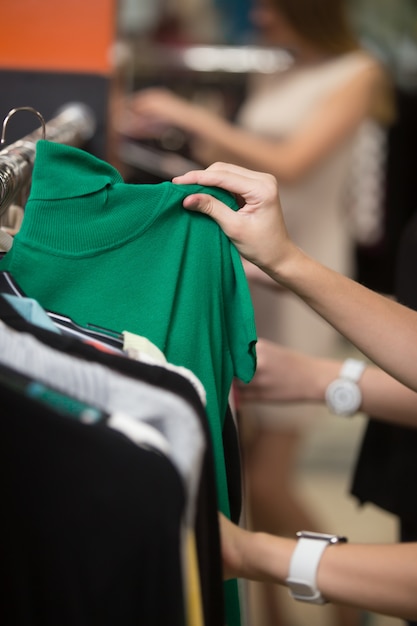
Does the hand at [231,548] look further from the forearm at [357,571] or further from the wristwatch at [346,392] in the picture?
the wristwatch at [346,392]

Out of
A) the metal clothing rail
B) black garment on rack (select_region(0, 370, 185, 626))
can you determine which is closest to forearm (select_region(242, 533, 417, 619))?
black garment on rack (select_region(0, 370, 185, 626))

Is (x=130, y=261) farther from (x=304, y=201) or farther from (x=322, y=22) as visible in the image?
(x=322, y=22)

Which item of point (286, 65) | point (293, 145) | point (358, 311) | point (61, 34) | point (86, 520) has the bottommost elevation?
point (86, 520)

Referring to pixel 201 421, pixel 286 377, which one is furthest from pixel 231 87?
pixel 201 421

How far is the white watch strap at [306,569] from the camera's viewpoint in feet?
2.55

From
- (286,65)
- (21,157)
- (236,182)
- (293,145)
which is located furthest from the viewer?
(286,65)

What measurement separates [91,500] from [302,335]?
1461mm

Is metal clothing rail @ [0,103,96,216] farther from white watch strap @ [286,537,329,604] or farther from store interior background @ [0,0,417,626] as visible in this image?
white watch strap @ [286,537,329,604]

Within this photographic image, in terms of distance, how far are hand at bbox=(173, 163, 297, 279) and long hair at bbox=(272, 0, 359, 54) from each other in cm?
133

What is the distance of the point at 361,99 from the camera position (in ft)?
6.34

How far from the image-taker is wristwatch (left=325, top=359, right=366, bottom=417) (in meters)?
1.08

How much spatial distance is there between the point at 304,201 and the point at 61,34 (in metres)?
0.72

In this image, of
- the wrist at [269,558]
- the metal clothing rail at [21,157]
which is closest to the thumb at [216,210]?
the metal clothing rail at [21,157]

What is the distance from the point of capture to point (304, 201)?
196 cm
